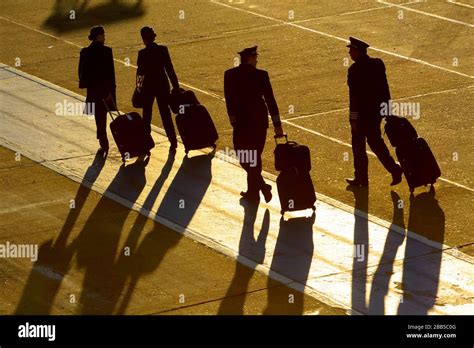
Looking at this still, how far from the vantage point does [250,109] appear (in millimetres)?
17141

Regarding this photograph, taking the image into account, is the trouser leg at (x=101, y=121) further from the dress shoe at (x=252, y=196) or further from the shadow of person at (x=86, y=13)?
the shadow of person at (x=86, y=13)

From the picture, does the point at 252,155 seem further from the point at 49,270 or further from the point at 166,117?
the point at 49,270

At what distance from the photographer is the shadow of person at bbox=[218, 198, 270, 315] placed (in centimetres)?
1407

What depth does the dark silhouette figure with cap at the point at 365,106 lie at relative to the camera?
17.4m

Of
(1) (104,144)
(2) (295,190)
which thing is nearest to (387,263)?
(2) (295,190)

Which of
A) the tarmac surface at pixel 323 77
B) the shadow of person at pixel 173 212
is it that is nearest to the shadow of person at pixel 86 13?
the tarmac surface at pixel 323 77

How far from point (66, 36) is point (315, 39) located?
5225 mm

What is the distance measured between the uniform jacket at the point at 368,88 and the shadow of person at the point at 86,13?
12051 millimetres

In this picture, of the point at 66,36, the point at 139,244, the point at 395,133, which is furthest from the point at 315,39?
the point at 139,244

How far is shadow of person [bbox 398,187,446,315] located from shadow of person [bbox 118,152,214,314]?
2.77 metres

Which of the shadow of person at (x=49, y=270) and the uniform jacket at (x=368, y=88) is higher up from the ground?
the uniform jacket at (x=368, y=88)

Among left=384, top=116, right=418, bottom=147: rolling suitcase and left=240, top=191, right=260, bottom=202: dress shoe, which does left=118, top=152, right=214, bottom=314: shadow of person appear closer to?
left=240, top=191, right=260, bottom=202: dress shoe

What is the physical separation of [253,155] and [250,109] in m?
0.59
